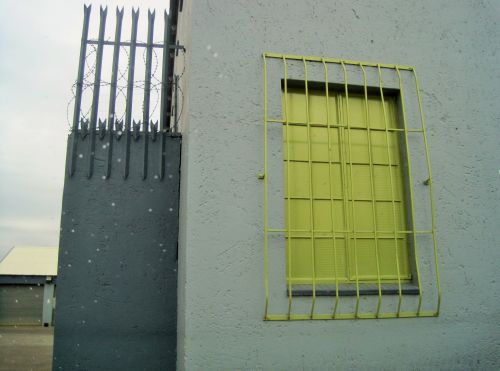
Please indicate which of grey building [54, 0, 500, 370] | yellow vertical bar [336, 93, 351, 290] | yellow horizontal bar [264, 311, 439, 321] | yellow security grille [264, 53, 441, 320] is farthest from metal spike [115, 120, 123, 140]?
yellow horizontal bar [264, 311, 439, 321]

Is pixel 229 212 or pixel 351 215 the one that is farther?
pixel 351 215

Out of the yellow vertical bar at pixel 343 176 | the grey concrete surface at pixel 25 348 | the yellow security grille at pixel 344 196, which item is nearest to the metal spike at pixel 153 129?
the yellow security grille at pixel 344 196

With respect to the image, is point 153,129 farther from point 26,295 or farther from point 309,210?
point 26,295

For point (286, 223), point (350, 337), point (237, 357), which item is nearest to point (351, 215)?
point (286, 223)

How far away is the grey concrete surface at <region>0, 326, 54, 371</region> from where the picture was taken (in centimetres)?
1324

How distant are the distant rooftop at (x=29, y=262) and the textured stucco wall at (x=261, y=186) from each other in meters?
25.2

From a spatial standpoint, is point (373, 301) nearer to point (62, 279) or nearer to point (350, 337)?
point (350, 337)

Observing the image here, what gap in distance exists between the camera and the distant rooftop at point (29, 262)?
25.9 metres

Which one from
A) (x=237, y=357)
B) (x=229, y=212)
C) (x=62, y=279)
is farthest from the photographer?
(x=62, y=279)

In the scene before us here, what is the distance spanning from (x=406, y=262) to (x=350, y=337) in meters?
0.86

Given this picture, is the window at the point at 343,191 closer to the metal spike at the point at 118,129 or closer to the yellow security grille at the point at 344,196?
the yellow security grille at the point at 344,196

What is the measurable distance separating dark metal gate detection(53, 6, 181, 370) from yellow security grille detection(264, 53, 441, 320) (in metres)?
1.53

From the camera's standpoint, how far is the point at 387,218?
13.1 ft

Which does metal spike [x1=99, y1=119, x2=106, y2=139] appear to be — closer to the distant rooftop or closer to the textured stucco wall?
the textured stucco wall
